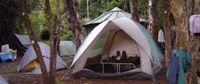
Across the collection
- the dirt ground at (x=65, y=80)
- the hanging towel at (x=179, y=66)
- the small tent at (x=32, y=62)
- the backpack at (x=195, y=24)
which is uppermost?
the backpack at (x=195, y=24)

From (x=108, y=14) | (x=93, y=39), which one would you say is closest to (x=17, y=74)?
(x=93, y=39)

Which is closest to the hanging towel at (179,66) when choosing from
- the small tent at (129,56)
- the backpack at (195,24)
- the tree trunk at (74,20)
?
the backpack at (195,24)

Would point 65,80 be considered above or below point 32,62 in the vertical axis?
below

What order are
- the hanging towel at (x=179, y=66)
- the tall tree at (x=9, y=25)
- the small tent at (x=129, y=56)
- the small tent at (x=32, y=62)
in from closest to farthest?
the hanging towel at (x=179, y=66) < the small tent at (x=129, y=56) < the small tent at (x=32, y=62) < the tall tree at (x=9, y=25)

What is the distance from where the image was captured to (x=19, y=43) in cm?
1859

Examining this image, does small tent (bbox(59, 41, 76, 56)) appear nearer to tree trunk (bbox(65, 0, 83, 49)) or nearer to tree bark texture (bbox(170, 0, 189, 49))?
tree trunk (bbox(65, 0, 83, 49))

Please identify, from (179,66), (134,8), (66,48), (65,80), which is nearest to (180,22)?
(179,66)

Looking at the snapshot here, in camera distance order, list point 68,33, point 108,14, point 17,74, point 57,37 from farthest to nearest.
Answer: point 68,33 → point 108,14 → point 17,74 → point 57,37

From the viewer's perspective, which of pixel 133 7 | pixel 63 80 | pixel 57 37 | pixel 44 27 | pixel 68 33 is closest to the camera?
pixel 57 37

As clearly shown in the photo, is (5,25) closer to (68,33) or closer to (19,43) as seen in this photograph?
(19,43)

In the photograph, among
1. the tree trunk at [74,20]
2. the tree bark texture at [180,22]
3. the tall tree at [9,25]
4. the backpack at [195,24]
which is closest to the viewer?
the tree bark texture at [180,22]

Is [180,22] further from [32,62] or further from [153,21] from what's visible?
[153,21]

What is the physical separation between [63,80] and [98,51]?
226cm

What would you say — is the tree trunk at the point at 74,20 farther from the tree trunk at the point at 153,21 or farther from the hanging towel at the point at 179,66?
the hanging towel at the point at 179,66
